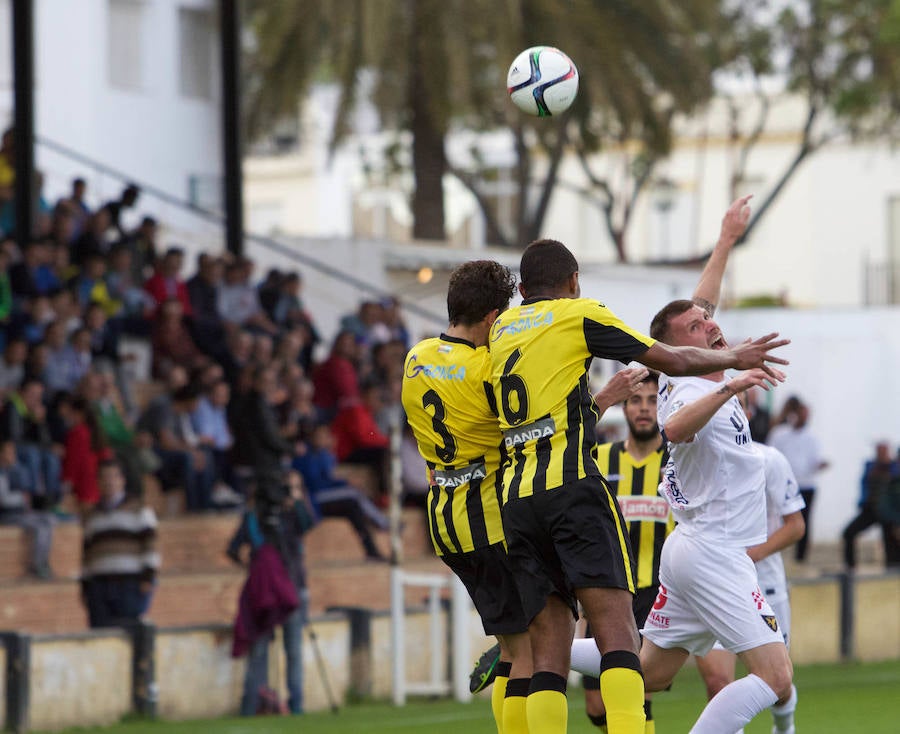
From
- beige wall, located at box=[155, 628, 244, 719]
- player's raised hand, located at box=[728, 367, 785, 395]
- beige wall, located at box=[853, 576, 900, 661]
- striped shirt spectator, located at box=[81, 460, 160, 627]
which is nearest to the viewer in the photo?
player's raised hand, located at box=[728, 367, 785, 395]

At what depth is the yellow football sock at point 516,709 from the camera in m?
7.85

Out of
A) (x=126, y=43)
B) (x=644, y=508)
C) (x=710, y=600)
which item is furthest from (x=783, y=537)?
(x=126, y=43)

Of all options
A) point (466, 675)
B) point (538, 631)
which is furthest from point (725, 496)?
point (466, 675)

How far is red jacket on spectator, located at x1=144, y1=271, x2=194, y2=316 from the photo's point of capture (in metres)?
19.5

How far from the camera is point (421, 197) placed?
2684 centimetres

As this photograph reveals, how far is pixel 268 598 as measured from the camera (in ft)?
46.8

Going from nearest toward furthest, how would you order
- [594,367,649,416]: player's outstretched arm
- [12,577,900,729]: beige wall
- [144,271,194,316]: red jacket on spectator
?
[594,367,649,416]: player's outstretched arm
[12,577,900,729]: beige wall
[144,271,194,316]: red jacket on spectator

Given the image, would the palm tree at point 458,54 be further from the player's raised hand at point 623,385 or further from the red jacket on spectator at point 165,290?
the player's raised hand at point 623,385

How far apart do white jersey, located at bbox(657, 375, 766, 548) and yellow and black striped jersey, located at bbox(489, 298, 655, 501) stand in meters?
0.87

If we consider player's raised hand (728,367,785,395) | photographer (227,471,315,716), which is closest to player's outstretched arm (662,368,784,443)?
player's raised hand (728,367,785,395)

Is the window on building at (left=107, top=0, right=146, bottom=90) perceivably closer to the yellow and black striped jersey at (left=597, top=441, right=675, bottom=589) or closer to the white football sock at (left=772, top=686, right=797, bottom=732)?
the yellow and black striped jersey at (left=597, top=441, right=675, bottom=589)

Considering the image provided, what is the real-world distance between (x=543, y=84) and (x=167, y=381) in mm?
9998

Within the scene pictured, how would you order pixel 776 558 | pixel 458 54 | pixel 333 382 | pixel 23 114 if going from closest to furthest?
1. pixel 776 558
2. pixel 333 382
3. pixel 23 114
4. pixel 458 54

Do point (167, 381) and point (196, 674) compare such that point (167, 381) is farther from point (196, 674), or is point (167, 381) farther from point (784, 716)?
point (784, 716)
